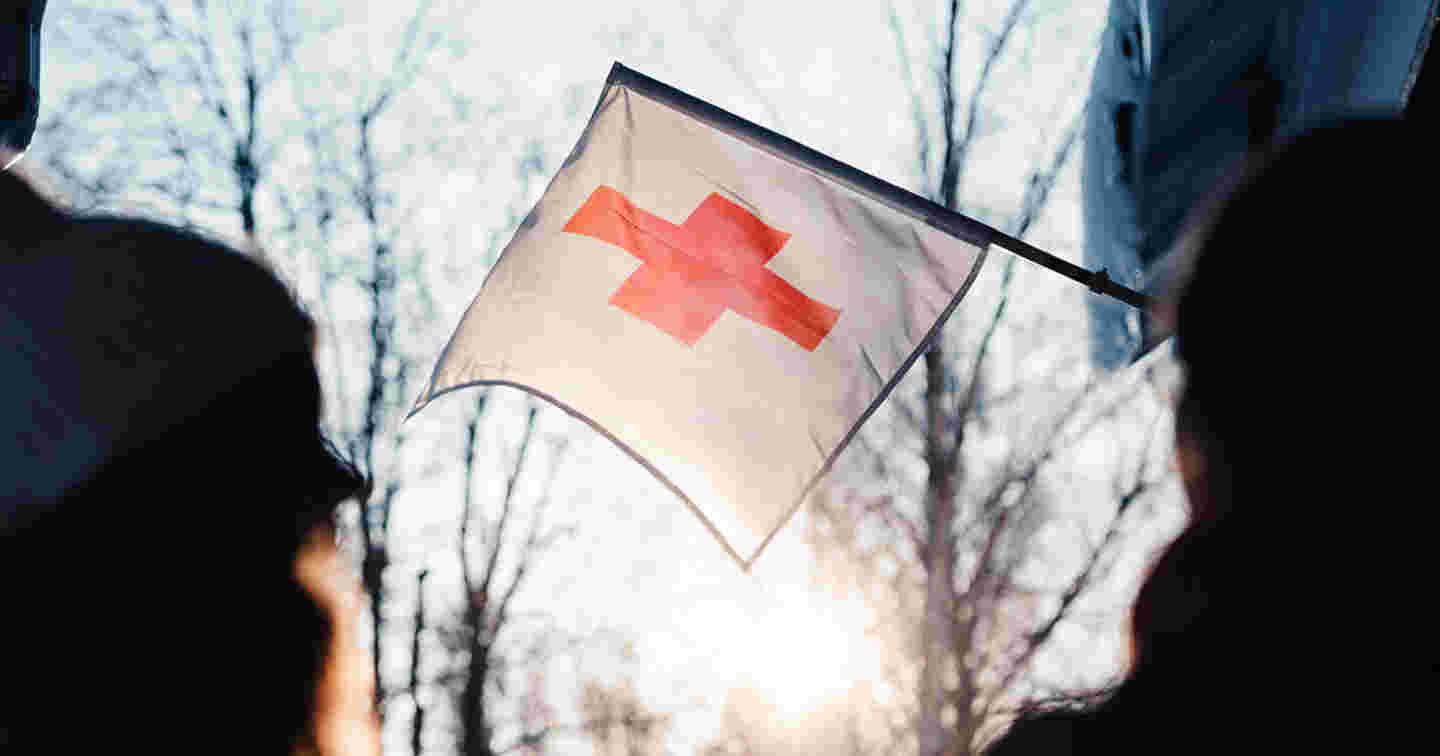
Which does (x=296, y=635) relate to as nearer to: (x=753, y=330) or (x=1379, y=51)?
(x=753, y=330)

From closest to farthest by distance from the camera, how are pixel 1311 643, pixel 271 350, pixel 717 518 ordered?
pixel 1311 643
pixel 271 350
pixel 717 518

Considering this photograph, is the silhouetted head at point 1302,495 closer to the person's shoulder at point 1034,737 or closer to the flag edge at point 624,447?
the person's shoulder at point 1034,737

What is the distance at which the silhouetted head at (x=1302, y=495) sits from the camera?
0.81 metres

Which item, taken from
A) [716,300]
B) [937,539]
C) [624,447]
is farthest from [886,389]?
[937,539]

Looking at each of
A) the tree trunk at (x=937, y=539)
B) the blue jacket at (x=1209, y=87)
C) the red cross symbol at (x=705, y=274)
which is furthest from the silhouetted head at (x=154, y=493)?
the tree trunk at (x=937, y=539)

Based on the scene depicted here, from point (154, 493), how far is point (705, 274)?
10.9ft

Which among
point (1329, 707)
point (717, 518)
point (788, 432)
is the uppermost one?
point (788, 432)

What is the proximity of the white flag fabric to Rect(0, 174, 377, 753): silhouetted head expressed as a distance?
2.92 m

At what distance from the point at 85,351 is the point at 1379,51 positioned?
4.45m

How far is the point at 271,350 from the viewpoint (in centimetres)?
117

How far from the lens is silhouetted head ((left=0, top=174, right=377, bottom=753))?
2.95 ft

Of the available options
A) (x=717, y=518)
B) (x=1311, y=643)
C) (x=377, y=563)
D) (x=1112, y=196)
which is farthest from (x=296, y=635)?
(x=377, y=563)

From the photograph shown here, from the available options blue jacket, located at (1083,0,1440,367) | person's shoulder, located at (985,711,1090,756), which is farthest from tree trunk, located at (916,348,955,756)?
person's shoulder, located at (985,711,1090,756)

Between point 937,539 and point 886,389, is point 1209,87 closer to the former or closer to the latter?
point 886,389
